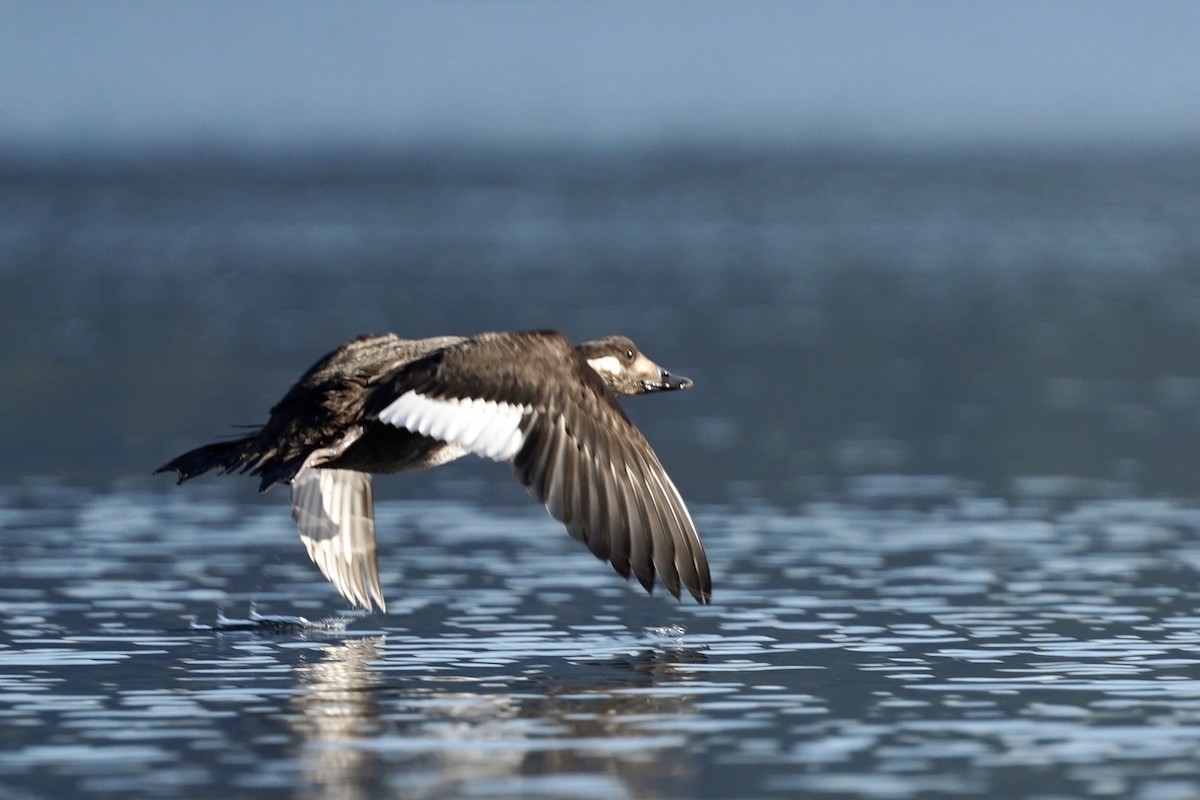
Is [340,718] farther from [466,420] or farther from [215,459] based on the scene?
[215,459]

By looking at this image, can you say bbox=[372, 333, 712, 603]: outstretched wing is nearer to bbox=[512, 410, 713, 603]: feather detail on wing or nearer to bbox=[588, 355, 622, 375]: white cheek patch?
bbox=[512, 410, 713, 603]: feather detail on wing

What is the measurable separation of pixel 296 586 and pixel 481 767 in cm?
617

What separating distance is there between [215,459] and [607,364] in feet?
8.12

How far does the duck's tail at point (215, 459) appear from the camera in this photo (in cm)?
1463

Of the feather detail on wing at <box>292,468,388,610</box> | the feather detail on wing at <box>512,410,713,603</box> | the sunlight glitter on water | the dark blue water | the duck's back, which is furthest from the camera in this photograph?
the feather detail on wing at <box>292,468,388,610</box>

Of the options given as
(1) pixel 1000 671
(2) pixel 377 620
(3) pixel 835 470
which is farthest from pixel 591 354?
(3) pixel 835 470

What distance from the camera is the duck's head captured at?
52.6 ft

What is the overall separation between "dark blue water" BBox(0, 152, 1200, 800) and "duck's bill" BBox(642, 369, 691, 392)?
47.6 inches

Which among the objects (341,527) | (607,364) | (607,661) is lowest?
(607,661)

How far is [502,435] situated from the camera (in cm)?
1395

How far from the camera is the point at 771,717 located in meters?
12.2

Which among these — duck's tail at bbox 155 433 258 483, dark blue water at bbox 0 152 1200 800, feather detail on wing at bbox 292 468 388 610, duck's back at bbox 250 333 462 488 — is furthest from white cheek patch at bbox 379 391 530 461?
feather detail on wing at bbox 292 468 388 610

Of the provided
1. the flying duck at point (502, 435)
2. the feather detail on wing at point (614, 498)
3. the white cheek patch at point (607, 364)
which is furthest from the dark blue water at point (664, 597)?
the white cheek patch at point (607, 364)

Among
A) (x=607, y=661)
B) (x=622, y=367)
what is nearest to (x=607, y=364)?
(x=622, y=367)
